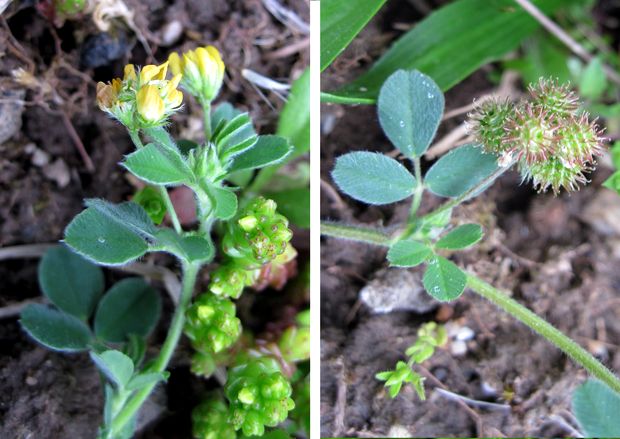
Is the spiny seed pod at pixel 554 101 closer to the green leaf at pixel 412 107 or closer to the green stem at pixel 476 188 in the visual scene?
the green stem at pixel 476 188

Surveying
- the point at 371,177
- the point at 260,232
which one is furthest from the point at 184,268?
the point at 371,177

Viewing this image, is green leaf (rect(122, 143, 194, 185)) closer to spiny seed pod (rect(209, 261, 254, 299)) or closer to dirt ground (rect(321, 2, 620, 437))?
spiny seed pod (rect(209, 261, 254, 299))

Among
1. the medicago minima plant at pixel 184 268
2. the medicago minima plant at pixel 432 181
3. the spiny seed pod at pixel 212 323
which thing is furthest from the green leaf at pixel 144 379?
the medicago minima plant at pixel 432 181

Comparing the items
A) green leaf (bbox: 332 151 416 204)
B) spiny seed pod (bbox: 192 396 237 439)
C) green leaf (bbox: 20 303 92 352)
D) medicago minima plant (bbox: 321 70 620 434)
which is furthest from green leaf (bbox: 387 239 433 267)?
green leaf (bbox: 20 303 92 352)

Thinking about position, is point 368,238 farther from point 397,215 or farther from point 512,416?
point 512,416

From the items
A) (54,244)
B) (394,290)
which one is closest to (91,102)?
(54,244)

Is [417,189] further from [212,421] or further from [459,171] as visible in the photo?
[212,421]
